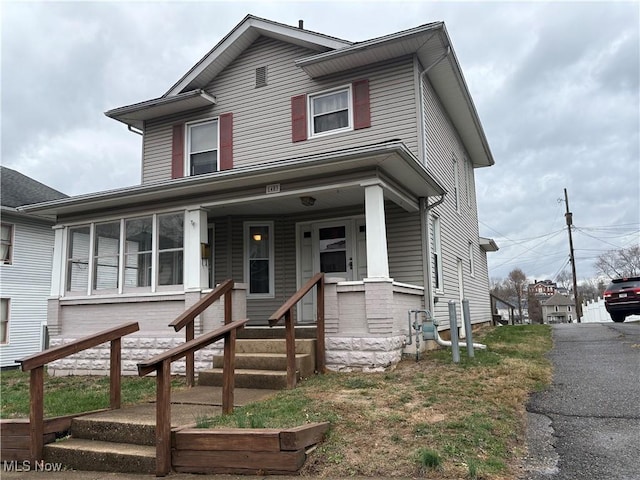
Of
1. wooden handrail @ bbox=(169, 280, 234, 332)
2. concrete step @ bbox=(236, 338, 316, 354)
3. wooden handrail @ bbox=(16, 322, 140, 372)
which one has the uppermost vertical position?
wooden handrail @ bbox=(169, 280, 234, 332)

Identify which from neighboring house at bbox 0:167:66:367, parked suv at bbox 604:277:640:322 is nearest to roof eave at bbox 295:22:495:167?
parked suv at bbox 604:277:640:322

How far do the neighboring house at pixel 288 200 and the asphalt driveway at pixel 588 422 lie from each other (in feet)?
8.03

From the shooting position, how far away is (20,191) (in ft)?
61.8

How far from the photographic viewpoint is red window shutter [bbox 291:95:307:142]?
10.7 metres

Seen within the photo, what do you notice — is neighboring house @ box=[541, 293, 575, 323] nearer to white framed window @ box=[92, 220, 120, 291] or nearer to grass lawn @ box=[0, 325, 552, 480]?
grass lawn @ box=[0, 325, 552, 480]

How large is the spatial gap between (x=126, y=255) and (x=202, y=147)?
3830 millimetres

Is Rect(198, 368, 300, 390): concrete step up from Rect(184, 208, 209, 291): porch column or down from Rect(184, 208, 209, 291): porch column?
down

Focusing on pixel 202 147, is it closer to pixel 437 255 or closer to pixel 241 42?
pixel 241 42

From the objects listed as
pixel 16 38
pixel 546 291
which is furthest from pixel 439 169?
pixel 546 291

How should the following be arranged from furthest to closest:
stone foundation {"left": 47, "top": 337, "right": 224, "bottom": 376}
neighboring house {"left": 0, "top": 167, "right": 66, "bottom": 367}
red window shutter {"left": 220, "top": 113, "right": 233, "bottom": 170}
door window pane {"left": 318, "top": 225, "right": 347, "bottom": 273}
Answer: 1. neighboring house {"left": 0, "top": 167, "right": 66, "bottom": 367}
2. red window shutter {"left": 220, "top": 113, "right": 233, "bottom": 170}
3. door window pane {"left": 318, "top": 225, "right": 347, "bottom": 273}
4. stone foundation {"left": 47, "top": 337, "right": 224, "bottom": 376}

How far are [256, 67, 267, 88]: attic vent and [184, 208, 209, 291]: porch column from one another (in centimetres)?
428

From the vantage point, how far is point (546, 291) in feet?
283

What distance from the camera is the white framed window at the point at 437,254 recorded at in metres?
10.2

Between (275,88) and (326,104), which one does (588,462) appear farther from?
(275,88)
